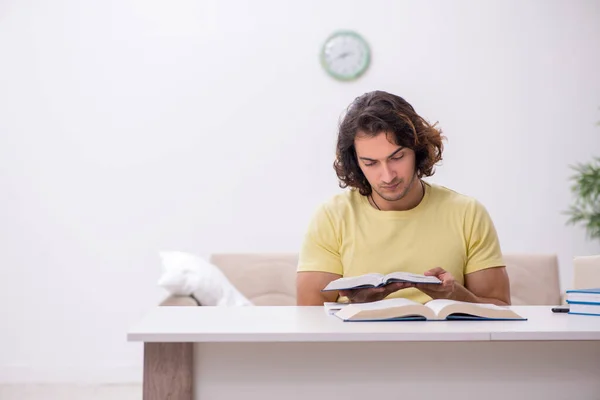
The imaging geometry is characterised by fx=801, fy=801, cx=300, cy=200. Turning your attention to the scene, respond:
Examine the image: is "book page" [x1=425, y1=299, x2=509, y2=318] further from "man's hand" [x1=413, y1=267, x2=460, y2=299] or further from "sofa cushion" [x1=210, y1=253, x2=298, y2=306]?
"sofa cushion" [x1=210, y1=253, x2=298, y2=306]

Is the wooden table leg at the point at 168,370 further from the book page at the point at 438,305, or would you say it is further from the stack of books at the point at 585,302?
the stack of books at the point at 585,302

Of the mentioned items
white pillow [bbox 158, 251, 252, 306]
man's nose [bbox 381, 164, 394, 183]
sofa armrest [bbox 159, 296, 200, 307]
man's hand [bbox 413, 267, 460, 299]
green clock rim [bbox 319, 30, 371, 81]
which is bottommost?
sofa armrest [bbox 159, 296, 200, 307]

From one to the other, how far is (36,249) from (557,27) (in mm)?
2964

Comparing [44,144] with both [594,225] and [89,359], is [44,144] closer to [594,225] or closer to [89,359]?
[89,359]

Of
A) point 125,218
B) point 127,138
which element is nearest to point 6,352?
point 125,218

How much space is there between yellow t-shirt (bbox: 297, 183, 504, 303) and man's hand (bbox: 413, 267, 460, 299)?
20 cm

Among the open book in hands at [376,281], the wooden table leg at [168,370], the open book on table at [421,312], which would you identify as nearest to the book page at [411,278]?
the open book in hands at [376,281]

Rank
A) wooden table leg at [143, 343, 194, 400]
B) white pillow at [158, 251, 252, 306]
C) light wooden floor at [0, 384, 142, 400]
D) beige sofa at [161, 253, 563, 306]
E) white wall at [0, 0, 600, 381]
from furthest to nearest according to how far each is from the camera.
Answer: white wall at [0, 0, 600, 381]
light wooden floor at [0, 384, 142, 400]
beige sofa at [161, 253, 563, 306]
white pillow at [158, 251, 252, 306]
wooden table leg at [143, 343, 194, 400]

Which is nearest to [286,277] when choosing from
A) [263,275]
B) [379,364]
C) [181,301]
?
[263,275]

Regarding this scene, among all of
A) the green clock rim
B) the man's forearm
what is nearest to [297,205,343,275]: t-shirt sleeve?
the man's forearm

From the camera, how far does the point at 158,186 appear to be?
4.14 meters

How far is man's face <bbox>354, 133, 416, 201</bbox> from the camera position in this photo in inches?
82.6

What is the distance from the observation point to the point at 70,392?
3.88 metres

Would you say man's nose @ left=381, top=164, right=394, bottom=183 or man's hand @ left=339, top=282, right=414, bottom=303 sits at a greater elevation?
man's nose @ left=381, top=164, right=394, bottom=183
